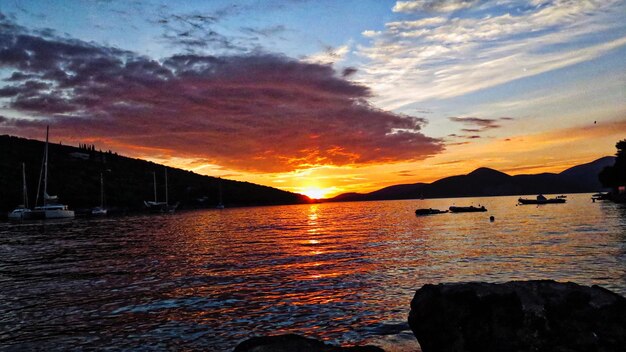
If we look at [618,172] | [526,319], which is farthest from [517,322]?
[618,172]

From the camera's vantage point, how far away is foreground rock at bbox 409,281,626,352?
8289 mm

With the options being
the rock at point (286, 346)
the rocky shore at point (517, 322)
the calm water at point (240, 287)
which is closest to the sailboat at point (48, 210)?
the calm water at point (240, 287)

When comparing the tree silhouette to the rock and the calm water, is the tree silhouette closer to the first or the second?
the calm water

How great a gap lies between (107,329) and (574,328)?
13738 mm

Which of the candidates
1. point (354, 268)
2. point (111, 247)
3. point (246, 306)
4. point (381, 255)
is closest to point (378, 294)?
point (246, 306)

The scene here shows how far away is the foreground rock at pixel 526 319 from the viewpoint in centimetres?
829

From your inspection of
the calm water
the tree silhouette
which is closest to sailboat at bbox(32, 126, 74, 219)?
the calm water

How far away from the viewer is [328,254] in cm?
3419

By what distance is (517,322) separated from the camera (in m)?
8.54

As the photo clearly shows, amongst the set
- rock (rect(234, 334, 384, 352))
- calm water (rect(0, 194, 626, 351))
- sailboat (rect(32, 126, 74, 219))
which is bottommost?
calm water (rect(0, 194, 626, 351))

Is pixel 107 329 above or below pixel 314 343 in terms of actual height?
below

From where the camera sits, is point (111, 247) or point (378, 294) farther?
point (111, 247)

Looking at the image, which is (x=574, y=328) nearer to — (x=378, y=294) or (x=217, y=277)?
(x=378, y=294)

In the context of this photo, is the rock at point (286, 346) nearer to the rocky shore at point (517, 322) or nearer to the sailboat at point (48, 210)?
the rocky shore at point (517, 322)
